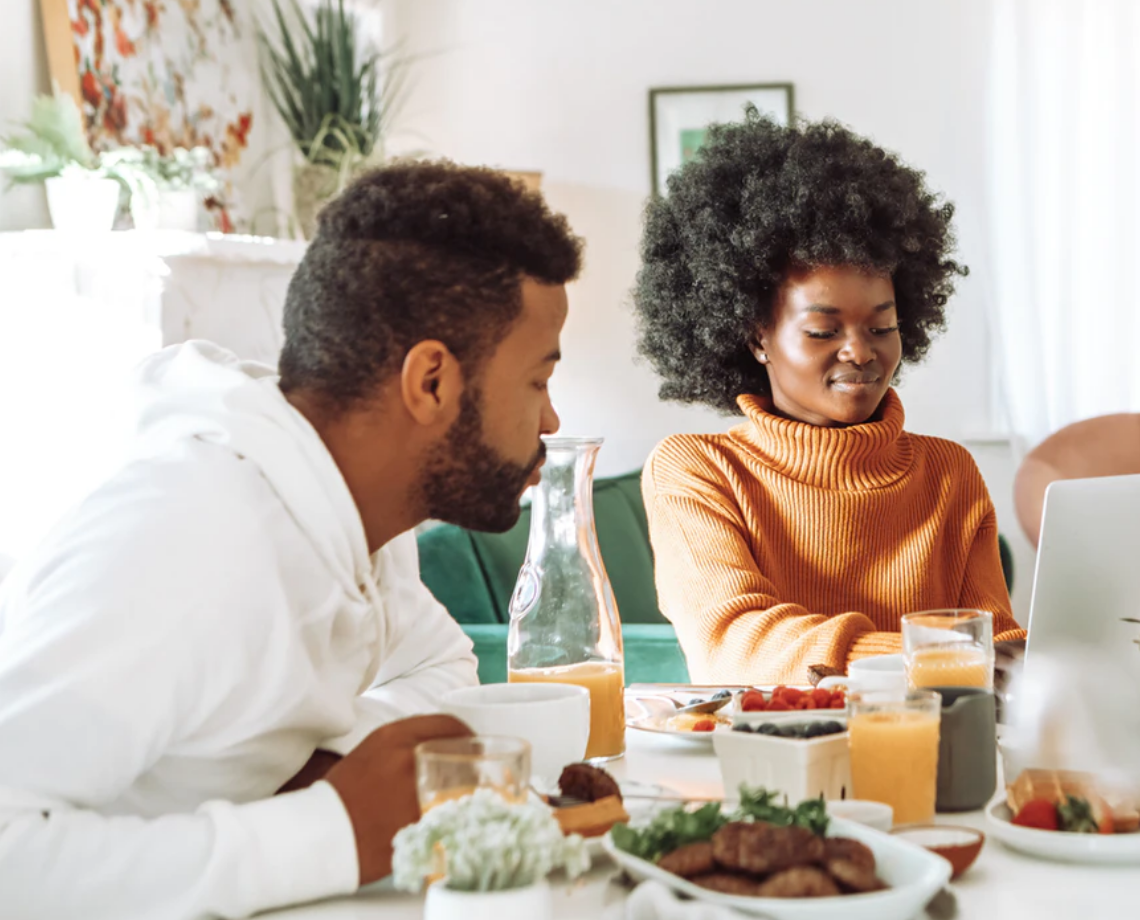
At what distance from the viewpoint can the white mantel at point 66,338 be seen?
281cm

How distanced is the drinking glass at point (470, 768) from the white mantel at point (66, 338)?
6.64ft

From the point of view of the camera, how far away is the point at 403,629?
150 cm

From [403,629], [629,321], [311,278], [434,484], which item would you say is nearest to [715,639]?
[403,629]

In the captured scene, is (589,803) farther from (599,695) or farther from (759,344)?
(759,344)

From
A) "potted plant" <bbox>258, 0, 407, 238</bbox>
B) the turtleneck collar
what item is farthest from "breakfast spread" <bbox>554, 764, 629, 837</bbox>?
"potted plant" <bbox>258, 0, 407, 238</bbox>

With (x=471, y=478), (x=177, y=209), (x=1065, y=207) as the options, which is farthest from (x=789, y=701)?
(x=1065, y=207)

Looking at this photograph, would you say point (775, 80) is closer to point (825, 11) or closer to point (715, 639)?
point (825, 11)

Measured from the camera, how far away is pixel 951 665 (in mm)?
1190

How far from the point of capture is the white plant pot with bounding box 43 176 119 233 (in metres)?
2.88

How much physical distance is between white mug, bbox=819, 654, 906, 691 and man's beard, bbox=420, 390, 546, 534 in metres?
0.35

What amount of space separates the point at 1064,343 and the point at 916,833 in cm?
398

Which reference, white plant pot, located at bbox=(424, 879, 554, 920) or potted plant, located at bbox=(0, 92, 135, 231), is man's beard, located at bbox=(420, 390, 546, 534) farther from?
potted plant, located at bbox=(0, 92, 135, 231)

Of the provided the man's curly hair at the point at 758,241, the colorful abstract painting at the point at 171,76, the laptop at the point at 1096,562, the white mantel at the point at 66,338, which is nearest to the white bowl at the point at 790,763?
the laptop at the point at 1096,562

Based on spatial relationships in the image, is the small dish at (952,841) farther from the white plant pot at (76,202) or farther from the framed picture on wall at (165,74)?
the framed picture on wall at (165,74)
